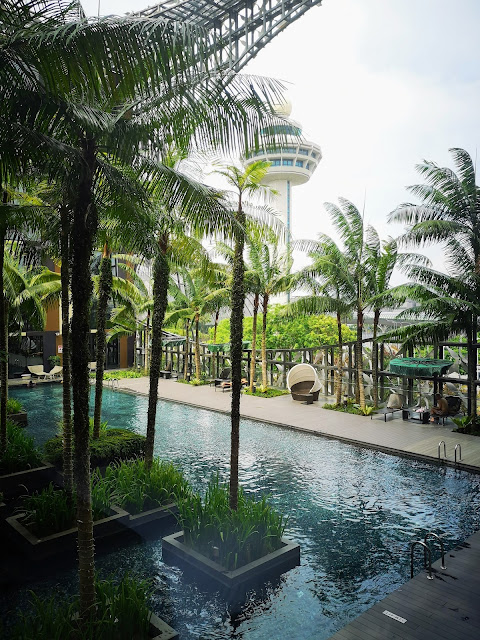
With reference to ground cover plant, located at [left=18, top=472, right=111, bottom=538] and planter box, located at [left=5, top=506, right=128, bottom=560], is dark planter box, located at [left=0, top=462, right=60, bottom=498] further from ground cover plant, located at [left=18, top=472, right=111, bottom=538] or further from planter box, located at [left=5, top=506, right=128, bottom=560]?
planter box, located at [left=5, top=506, right=128, bottom=560]

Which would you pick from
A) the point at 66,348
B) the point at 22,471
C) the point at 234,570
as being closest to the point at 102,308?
the point at 66,348

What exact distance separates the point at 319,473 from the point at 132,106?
9.87 m

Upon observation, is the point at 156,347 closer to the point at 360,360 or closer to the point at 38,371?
the point at 360,360

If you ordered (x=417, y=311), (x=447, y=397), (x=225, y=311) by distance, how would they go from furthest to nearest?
1. (x=225, y=311)
2. (x=447, y=397)
3. (x=417, y=311)

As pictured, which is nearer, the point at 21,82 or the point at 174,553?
the point at 21,82

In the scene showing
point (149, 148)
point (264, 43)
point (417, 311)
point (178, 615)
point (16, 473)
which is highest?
point (264, 43)

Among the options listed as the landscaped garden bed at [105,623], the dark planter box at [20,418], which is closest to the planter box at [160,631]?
the landscaped garden bed at [105,623]

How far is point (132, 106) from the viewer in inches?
227

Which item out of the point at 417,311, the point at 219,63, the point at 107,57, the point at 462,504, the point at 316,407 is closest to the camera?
the point at 107,57

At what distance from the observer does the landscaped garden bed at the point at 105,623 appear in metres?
5.23

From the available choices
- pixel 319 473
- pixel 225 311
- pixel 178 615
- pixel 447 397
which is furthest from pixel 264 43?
pixel 178 615

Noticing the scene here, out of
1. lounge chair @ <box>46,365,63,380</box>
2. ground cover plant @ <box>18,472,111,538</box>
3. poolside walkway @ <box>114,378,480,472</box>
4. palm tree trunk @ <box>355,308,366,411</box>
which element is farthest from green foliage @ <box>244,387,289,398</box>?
ground cover plant @ <box>18,472,111,538</box>

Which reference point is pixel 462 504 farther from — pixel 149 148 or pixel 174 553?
pixel 149 148

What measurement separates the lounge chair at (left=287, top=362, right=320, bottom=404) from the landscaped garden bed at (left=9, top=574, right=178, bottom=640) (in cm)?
1643
